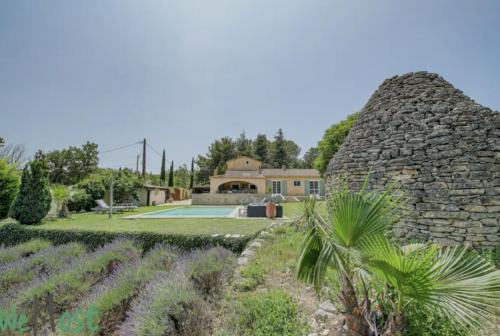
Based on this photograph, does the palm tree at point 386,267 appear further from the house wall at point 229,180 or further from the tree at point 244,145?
the tree at point 244,145

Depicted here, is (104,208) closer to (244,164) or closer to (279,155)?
(244,164)

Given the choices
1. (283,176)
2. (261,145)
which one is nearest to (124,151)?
(283,176)

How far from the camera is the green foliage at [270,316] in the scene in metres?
2.85

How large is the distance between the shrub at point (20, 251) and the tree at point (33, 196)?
3.09m

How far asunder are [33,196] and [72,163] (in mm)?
27802

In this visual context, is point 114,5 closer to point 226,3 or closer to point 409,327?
point 226,3

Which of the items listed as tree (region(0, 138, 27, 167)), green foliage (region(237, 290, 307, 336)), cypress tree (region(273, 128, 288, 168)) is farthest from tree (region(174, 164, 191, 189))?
green foliage (region(237, 290, 307, 336))

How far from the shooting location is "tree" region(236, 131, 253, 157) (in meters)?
47.3

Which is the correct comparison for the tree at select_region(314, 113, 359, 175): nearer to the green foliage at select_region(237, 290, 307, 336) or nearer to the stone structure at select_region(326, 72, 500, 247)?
the stone structure at select_region(326, 72, 500, 247)

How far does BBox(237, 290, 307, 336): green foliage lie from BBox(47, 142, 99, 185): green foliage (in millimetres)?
39715

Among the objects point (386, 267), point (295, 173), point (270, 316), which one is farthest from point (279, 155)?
point (386, 267)

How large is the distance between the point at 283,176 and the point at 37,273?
2467cm

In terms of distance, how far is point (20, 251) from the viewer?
24.5ft

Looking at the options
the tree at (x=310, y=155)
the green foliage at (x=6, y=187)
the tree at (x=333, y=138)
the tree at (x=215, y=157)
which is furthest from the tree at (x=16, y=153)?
the tree at (x=310, y=155)
